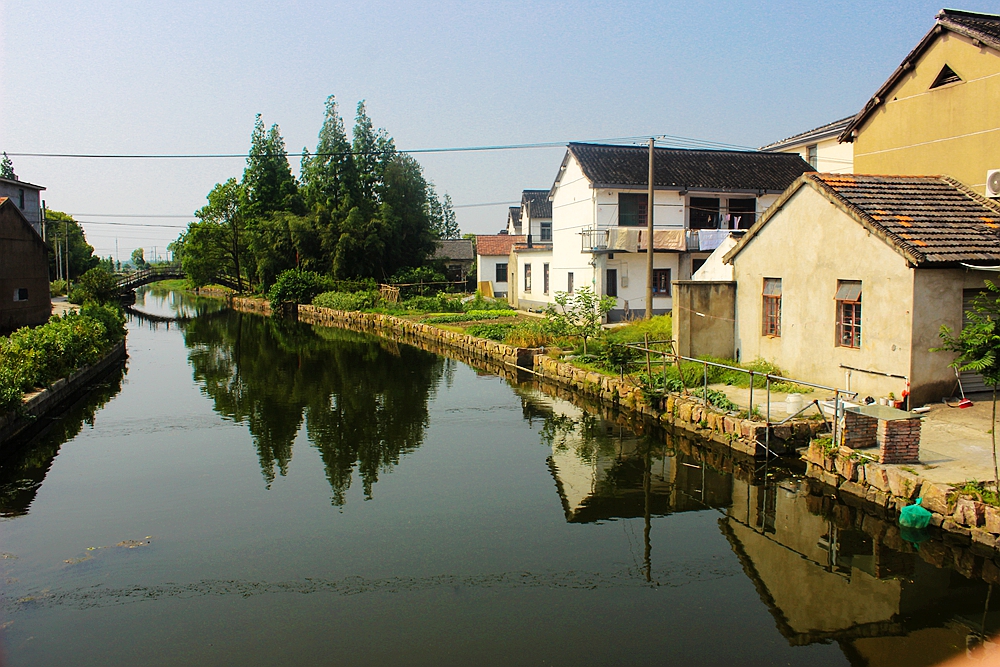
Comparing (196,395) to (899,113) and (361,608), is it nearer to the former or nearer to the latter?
(361,608)

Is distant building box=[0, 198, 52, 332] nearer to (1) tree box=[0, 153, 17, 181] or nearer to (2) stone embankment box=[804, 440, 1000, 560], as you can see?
(2) stone embankment box=[804, 440, 1000, 560]

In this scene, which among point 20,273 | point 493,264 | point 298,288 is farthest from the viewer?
point 298,288

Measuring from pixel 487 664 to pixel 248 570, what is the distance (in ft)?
12.0

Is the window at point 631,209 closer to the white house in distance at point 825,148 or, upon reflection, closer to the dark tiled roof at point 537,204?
the white house in distance at point 825,148

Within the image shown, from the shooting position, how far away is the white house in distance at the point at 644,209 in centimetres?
3059

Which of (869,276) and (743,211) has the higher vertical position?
(743,211)

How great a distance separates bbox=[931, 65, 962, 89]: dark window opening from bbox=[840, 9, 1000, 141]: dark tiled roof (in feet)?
2.57

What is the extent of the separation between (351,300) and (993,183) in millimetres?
35304

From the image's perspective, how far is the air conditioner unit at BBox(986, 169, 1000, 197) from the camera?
14.8 m

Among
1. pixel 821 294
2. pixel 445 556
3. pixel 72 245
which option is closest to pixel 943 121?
pixel 821 294

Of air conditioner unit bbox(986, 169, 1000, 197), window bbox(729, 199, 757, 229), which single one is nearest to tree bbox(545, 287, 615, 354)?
window bbox(729, 199, 757, 229)

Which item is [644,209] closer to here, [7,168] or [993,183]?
[993,183]

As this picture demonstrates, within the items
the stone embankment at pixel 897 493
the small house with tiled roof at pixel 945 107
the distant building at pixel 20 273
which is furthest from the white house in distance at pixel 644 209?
the distant building at pixel 20 273

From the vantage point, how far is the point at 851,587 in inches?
343
